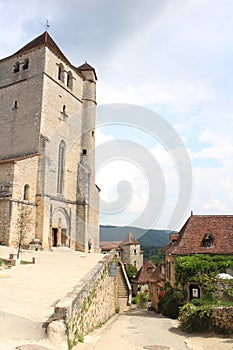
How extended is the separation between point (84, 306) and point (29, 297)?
1.64 meters

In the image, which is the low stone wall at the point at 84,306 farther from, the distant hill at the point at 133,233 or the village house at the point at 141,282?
the village house at the point at 141,282

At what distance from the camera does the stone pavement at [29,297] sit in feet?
22.7

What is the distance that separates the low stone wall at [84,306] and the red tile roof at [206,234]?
709cm

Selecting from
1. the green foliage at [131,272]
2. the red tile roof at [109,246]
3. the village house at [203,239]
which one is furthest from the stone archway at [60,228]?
the red tile roof at [109,246]

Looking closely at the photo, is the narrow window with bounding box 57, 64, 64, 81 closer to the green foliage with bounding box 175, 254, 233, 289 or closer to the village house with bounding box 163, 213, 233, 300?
the village house with bounding box 163, 213, 233, 300

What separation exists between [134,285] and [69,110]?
2785 cm

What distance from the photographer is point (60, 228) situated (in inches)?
1113

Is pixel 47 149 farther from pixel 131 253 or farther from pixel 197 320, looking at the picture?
pixel 131 253

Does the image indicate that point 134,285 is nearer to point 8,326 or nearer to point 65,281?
point 65,281

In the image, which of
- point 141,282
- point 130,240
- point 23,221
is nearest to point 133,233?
point 130,240

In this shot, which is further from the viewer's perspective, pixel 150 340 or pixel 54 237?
pixel 54 237

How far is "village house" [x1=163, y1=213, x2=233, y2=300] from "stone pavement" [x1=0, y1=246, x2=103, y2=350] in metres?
7.20

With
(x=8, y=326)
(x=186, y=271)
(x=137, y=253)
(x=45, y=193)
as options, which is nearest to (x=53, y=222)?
(x=45, y=193)

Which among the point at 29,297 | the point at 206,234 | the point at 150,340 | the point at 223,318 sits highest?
the point at 206,234
